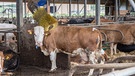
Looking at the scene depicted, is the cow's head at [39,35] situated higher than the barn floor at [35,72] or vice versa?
the cow's head at [39,35]

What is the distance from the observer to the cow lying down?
6.66 metres

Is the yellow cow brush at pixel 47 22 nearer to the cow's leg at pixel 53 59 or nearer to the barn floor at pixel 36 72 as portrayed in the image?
the cow's leg at pixel 53 59

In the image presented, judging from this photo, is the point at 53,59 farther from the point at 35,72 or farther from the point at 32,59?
the point at 32,59

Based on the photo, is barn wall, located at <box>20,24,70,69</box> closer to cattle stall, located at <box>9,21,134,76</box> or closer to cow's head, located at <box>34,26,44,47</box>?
cattle stall, located at <box>9,21,134,76</box>

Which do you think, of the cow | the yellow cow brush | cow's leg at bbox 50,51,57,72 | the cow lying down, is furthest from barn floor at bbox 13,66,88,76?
the cow

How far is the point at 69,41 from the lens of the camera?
6.89 meters

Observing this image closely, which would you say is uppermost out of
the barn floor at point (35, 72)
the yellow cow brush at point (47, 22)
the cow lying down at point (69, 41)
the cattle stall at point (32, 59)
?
the yellow cow brush at point (47, 22)

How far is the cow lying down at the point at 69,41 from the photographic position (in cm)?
666

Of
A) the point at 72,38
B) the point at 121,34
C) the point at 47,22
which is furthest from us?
the point at 121,34

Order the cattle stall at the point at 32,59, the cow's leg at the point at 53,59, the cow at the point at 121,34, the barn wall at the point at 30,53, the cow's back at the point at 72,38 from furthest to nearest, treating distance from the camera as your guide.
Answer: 1. the cow at the point at 121,34
2. the barn wall at the point at 30,53
3. the cattle stall at the point at 32,59
4. the cow's leg at the point at 53,59
5. the cow's back at the point at 72,38

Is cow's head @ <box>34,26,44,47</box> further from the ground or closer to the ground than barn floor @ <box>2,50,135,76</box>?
further from the ground

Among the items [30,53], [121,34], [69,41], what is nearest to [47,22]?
[69,41]

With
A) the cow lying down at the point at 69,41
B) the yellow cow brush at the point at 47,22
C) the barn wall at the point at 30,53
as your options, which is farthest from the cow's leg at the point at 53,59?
the yellow cow brush at the point at 47,22

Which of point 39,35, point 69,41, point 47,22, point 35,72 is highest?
point 47,22
